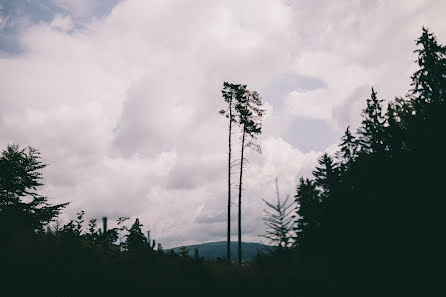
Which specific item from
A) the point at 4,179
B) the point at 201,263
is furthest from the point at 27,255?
the point at 4,179

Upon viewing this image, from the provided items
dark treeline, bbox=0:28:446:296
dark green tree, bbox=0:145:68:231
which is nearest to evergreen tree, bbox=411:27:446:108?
dark treeline, bbox=0:28:446:296

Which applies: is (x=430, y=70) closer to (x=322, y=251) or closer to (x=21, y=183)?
(x=322, y=251)

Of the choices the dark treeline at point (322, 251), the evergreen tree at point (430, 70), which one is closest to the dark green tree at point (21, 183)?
the dark treeline at point (322, 251)

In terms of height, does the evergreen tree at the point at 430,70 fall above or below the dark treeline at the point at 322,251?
above

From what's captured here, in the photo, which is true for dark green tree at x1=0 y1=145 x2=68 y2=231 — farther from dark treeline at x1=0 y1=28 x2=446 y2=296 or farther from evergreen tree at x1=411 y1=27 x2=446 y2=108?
evergreen tree at x1=411 y1=27 x2=446 y2=108

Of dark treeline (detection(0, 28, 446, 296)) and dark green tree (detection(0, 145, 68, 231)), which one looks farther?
dark green tree (detection(0, 145, 68, 231))

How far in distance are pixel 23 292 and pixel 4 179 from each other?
21.2 meters

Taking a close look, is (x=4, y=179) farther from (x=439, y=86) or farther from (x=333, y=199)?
(x=439, y=86)

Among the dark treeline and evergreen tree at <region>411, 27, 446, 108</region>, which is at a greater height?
evergreen tree at <region>411, 27, 446, 108</region>

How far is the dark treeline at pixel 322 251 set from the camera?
499 centimetres

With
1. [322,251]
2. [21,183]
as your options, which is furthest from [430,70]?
[21,183]

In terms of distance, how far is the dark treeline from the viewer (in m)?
4.99

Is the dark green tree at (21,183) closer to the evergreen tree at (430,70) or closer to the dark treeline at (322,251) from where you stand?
the dark treeline at (322,251)

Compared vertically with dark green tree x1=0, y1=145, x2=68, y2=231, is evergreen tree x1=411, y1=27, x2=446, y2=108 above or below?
above
